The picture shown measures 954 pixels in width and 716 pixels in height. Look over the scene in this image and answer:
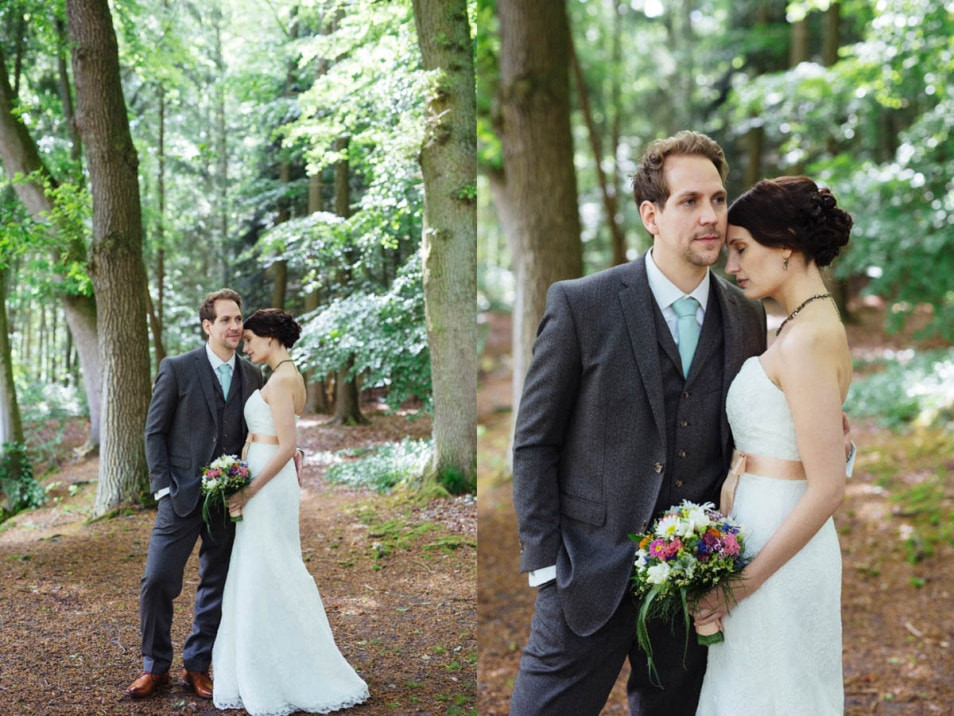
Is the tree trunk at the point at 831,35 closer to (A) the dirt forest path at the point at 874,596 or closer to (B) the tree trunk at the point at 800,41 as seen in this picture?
(B) the tree trunk at the point at 800,41

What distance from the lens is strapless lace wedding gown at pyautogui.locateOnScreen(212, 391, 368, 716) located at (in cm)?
297

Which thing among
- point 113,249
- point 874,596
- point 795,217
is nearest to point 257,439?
point 113,249

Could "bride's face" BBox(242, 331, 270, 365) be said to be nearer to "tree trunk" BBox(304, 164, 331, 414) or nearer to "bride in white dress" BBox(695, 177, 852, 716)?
"tree trunk" BBox(304, 164, 331, 414)

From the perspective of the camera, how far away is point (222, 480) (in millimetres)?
2828

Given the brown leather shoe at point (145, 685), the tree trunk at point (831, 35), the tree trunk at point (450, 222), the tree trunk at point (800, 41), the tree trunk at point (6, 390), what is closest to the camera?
the tree trunk at point (6, 390)

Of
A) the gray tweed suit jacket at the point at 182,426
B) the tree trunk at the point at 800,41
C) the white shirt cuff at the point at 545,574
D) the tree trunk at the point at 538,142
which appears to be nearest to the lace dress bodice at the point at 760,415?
the white shirt cuff at the point at 545,574

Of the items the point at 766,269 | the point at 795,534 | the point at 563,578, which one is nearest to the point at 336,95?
the point at 766,269

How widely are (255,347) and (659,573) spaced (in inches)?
58.5

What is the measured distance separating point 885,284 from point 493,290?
9.62m

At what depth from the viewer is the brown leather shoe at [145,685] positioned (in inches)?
109

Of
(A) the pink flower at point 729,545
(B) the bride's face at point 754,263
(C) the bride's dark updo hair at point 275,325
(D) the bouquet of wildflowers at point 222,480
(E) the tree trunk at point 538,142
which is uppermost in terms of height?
(E) the tree trunk at point 538,142

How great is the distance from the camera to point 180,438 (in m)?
2.79

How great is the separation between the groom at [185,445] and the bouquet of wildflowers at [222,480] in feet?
0.08

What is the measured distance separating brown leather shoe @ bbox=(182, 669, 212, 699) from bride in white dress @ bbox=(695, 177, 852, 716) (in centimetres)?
164
